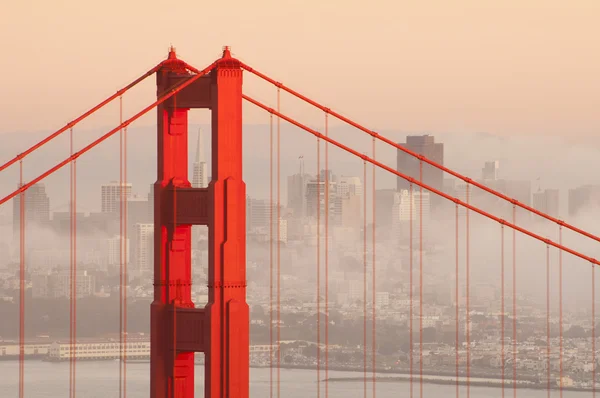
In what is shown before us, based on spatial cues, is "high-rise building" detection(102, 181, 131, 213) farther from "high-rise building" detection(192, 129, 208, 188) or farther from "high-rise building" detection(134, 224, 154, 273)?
"high-rise building" detection(192, 129, 208, 188)

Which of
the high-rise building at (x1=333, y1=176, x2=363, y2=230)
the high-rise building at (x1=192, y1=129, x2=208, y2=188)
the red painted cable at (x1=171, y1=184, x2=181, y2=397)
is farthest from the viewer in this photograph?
the high-rise building at (x1=333, y1=176, x2=363, y2=230)

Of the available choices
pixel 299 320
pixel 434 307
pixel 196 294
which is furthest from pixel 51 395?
pixel 434 307

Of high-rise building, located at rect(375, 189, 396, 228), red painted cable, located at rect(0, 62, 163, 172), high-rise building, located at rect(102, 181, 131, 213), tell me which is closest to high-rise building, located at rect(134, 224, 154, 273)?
high-rise building, located at rect(102, 181, 131, 213)

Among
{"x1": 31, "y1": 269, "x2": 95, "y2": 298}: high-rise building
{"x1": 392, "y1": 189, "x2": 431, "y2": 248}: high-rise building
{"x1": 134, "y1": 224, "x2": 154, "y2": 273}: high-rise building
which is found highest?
{"x1": 392, "y1": 189, "x2": 431, "y2": 248}: high-rise building

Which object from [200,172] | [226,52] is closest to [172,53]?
[226,52]

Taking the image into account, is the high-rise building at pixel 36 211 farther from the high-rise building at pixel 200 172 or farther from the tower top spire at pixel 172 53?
the tower top spire at pixel 172 53

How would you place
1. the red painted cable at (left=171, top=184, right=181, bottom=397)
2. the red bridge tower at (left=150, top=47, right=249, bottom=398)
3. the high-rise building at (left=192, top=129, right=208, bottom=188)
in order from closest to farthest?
the red bridge tower at (left=150, top=47, right=249, bottom=398) → the red painted cable at (left=171, top=184, right=181, bottom=397) → the high-rise building at (left=192, top=129, right=208, bottom=188)

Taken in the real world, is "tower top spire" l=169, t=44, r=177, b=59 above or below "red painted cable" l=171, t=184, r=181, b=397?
above

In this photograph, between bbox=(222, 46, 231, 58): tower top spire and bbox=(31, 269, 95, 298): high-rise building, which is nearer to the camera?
bbox=(222, 46, 231, 58): tower top spire

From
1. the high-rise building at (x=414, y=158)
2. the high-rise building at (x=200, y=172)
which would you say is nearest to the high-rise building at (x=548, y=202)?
the high-rise building at (x=414, y=158)
